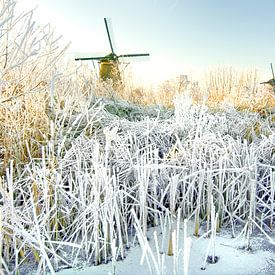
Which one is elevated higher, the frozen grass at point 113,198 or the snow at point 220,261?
the frozen grass at point 113,198

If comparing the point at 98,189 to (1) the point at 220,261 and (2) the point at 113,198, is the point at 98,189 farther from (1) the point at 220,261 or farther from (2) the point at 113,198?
(1) the point at 220,261

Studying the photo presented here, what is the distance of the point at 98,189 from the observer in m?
1.38

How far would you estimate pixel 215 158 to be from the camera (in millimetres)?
1920

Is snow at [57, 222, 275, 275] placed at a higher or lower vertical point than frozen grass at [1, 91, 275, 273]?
lower

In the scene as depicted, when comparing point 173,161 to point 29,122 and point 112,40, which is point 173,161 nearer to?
point 29,122

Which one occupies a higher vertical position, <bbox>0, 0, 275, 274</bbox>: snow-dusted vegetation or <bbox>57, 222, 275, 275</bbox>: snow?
<bbox>0, 0, 275, 274</bbox>: snow-dusted vegetation

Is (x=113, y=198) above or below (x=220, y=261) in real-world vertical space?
above

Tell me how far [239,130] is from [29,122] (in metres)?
1.53

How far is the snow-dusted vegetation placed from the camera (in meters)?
1.29

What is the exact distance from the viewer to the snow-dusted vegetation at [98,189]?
1294mm

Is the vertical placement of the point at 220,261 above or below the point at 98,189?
below

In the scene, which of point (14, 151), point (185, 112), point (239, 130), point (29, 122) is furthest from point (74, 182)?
point (239, 130)

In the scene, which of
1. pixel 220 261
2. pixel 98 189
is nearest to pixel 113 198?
pixel 98 189

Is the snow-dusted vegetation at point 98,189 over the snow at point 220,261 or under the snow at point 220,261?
over
